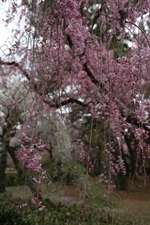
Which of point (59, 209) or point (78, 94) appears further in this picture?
point (78, 94)

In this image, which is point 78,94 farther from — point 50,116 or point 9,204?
point 9,204

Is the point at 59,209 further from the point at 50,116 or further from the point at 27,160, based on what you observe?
the point at 27,160

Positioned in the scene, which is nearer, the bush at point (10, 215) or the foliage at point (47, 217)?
the foliage at point (47, 217)

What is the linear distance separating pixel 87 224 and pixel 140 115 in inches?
87.0

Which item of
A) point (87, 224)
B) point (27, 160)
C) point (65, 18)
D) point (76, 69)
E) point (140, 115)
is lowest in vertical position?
point (87, 224)

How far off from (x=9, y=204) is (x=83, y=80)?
198cm

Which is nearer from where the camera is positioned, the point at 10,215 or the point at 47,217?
the point at 47,217

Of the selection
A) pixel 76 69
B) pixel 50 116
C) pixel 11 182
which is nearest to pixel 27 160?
pixel 76 69

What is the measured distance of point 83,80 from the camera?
4.50 metres

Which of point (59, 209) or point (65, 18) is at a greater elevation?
point (65, 18)

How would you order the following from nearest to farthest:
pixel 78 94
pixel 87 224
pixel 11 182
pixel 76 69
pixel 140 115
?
pixel 140 115 < pixel 87 224 < pixel 76 69 < pixel 78 94 < pixel 11 182

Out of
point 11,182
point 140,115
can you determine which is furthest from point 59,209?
point 11,182

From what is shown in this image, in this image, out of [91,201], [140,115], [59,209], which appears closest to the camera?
[140,115]

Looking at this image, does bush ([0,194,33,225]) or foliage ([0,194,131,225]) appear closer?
foliage ([0,194,131,225])
